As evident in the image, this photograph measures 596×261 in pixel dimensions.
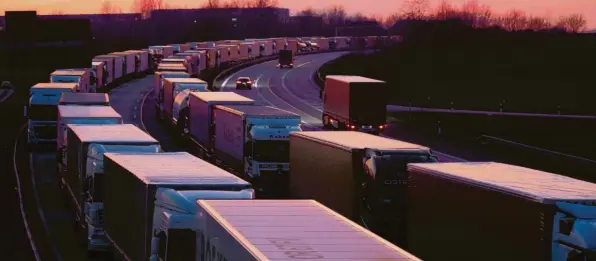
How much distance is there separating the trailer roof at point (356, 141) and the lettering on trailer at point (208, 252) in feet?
29.5

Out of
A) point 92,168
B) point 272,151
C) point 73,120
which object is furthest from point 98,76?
point 92,168

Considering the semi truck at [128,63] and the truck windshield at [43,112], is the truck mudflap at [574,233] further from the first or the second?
the semi truck at [128,63]

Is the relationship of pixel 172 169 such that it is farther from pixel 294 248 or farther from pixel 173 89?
pixel 173 89

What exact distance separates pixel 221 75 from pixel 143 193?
9958 cm

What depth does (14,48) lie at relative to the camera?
10838cm

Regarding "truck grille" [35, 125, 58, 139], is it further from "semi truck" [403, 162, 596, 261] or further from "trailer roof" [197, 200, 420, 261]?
"trailer roof" [197, 200, 420, 261]

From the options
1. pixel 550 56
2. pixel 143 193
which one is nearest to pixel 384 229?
pixel 143 193

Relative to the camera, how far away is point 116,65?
10175 centimetres

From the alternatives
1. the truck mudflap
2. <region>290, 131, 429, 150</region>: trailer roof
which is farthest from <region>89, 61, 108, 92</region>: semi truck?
the truck mudflap

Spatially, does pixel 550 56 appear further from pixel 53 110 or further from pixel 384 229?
pixel 384 229

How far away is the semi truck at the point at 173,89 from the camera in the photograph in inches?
2325

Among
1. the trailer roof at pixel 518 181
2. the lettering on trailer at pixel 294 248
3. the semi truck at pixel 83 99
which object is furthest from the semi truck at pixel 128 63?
the lettering on trailer at pixel 294 248

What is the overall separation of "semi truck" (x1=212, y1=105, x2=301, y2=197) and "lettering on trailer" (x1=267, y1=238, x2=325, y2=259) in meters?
21.0

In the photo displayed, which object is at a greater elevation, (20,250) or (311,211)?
(311,211)
